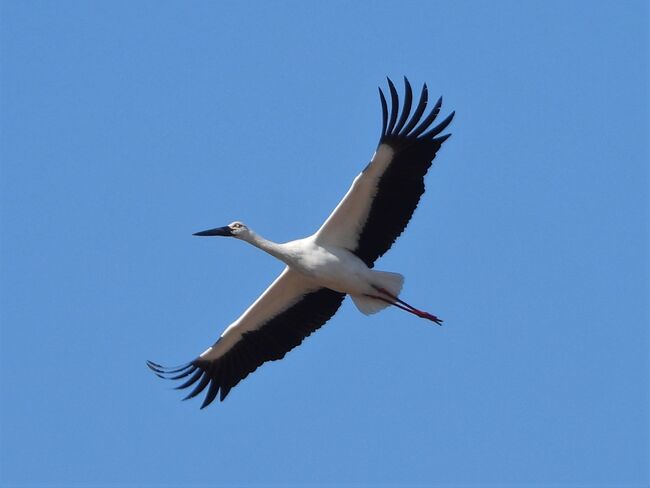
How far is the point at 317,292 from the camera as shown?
21.9 meters

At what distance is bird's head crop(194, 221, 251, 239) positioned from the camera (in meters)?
21.6

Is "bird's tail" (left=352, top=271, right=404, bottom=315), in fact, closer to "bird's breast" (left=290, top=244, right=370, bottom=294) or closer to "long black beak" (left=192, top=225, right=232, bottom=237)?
"bird's breast" (left=290, top=244, right=370, bottom=294)

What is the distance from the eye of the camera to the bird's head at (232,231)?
852 inches

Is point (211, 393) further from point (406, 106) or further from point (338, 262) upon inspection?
point (406, 106)

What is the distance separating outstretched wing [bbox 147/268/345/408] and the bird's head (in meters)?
0.61

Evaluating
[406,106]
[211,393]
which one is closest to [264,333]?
[211,393]

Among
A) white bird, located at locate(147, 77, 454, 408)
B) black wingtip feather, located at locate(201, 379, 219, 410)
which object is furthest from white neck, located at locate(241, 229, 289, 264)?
black wingtip feather, located at locate(201, 379, 219, 410)

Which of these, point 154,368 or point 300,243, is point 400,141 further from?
point 154,368

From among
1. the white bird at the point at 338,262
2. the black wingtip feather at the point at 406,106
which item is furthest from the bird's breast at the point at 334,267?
the black wingtip feather at the point at 406,106

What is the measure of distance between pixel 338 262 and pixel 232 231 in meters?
1.43

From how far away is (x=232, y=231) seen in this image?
21797 mm

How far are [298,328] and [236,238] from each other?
47.9 inches

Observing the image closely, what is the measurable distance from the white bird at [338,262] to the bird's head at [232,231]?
0.04 feet

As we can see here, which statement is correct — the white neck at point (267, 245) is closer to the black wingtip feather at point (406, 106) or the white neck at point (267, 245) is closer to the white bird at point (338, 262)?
the white bird at point (338, 262)
